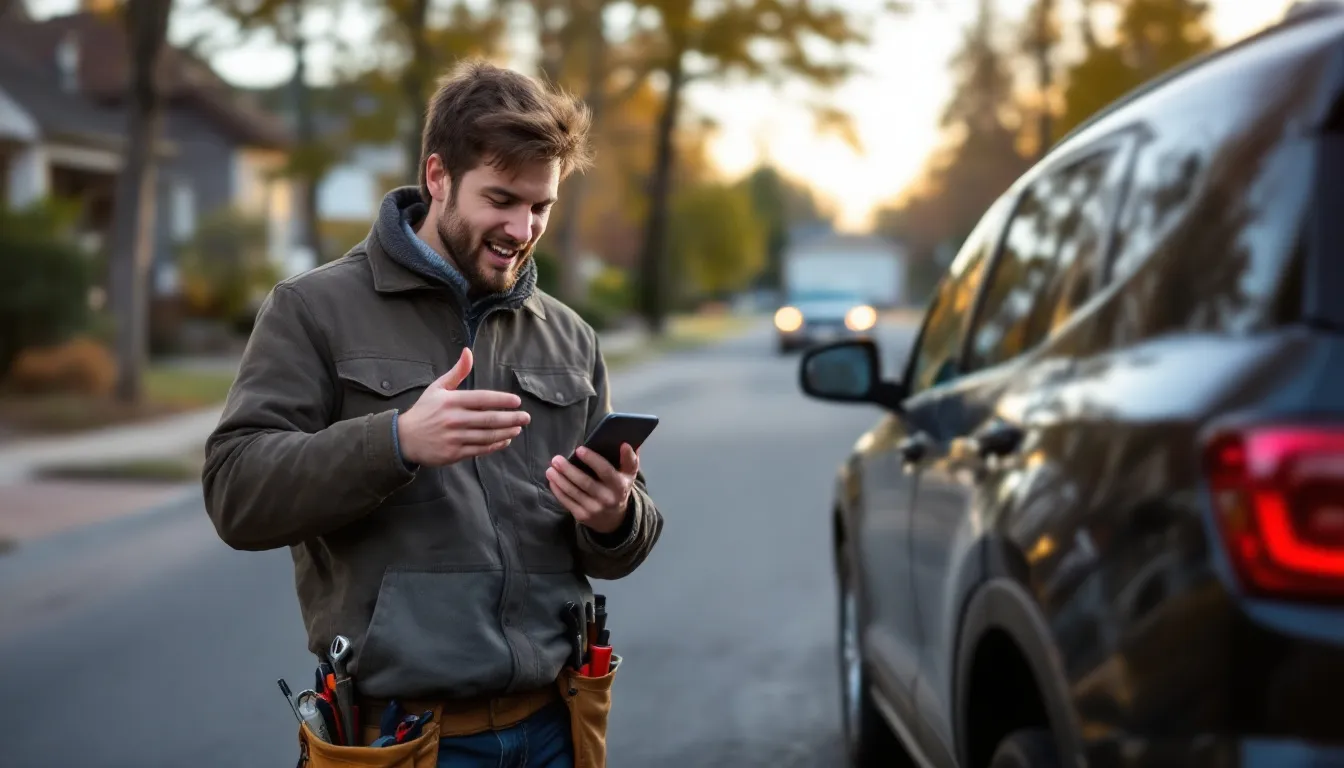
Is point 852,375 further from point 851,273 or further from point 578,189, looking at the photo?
point 851,273

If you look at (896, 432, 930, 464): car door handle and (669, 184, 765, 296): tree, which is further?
(669, 184, 765, 296): tree

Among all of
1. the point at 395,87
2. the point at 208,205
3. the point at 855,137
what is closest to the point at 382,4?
the point at 395,87

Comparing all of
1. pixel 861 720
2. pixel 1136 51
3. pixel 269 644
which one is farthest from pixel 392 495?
pixel 1136 51

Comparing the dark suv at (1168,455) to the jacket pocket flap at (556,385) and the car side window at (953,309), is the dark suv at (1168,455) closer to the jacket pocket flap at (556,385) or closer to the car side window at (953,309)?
the car side window at (953,309)

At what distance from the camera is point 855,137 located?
3816 centimetres

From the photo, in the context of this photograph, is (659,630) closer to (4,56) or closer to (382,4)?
(382,4)

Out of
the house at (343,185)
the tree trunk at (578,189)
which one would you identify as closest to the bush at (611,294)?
the house at (343,185)

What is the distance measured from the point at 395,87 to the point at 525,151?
2407 centimetres

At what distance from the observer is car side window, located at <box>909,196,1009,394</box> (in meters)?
4.25

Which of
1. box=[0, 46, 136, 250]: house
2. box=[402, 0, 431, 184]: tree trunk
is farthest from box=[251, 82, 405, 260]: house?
box=[402, 0, 431, 184]: tree trunk

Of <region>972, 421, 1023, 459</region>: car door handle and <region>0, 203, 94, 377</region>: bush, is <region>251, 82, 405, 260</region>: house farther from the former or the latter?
<region>972, 421, 1023, 459</region>: car door handle

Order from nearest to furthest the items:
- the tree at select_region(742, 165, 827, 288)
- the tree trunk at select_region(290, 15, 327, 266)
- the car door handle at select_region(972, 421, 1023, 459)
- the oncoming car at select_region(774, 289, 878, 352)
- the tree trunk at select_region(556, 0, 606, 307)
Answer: the car door handle at select_region(972, 421, 1023, 459)
the tree trunk at select_region(556, 0, 606, 307)
the oncoming car at select_region(774, 289, 878, 352)
the tree trunk at select_region(290, 15, 327, 266)
the tree at select_region(742, 165, 827, 288)

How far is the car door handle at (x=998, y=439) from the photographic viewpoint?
303 centimetres

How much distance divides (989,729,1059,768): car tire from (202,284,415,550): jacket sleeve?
3.47 feet
